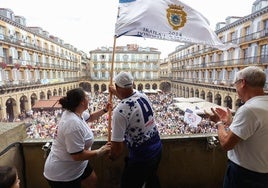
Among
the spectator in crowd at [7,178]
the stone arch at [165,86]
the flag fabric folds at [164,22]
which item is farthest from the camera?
the stone arch at [165,86]

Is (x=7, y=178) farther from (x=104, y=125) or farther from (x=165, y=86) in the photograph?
(x=165, y=86)

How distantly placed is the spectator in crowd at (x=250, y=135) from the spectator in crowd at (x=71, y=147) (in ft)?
4.01

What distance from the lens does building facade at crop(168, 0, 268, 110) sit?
63.8ft

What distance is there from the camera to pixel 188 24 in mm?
2826

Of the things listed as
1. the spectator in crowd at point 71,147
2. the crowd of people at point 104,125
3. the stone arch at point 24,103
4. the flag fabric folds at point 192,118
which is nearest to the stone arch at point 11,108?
the stone arch at point 24,103

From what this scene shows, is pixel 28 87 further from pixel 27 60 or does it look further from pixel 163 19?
pixel 163 19

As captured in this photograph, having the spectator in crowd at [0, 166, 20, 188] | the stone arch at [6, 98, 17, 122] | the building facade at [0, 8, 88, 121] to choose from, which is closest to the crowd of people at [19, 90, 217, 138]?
the stone arch at [6, 98, 17, 122]

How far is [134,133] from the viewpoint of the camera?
77.2 inches

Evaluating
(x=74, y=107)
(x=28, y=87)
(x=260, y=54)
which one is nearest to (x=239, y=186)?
(x=74, y=107)

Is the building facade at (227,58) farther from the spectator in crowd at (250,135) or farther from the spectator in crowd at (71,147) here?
the spectator in crowd at (71,147)

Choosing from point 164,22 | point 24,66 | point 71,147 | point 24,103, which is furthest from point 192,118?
point 24,103

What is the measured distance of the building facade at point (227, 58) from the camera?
1945cm

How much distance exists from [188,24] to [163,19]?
1.29 ft

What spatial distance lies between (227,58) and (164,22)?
25145mm
